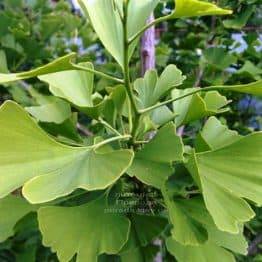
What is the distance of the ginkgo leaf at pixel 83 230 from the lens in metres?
0.61

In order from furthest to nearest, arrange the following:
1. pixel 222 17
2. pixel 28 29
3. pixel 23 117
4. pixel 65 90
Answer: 1. pixel 28 29
2. pixel 222 17
3. pixel 65 90
4. pixel 23 117

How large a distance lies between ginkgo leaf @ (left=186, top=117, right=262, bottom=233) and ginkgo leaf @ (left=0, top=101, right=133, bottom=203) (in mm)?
92

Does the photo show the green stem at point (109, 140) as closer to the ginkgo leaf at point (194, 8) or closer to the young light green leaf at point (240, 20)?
the ginkgo leaf at point (194, 8)

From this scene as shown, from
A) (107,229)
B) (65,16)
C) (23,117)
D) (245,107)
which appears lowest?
(245,107)

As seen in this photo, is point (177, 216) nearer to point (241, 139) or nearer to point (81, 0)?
point (241, 139)

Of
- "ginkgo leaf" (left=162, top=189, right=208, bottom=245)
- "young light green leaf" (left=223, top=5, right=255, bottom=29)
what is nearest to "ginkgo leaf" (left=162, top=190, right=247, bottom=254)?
"ginkgo leaf" (left=162, top=189, right=208, bottom=245)

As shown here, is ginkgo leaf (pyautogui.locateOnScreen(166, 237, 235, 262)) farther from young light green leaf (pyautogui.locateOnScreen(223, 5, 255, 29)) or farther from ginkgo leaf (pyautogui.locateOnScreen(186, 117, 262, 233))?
young light green leaf (pyautogui.locateOnScreen(223, 5, 255, 29))

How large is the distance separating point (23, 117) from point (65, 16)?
2.59ft

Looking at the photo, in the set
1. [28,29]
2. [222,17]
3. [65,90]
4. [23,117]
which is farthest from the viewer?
[28,29]

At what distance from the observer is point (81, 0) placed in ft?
1.95

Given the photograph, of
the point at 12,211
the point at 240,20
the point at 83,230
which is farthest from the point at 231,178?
the point at 240,20

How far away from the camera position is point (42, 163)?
576 millimetres

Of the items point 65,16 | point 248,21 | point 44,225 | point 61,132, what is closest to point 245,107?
point 248,21

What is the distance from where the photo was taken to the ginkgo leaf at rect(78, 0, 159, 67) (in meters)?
0.63
